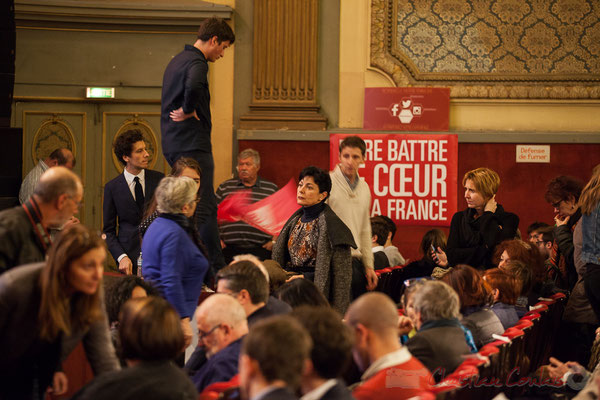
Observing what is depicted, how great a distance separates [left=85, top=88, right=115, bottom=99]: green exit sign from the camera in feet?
27.1

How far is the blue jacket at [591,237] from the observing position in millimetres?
4617

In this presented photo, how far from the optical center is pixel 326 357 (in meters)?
2.24

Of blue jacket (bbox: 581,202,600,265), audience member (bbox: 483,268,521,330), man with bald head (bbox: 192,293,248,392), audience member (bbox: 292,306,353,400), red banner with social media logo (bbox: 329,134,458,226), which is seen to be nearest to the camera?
audience member (bbox: 292,306,353,400)

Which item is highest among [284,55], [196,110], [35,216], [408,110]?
[284,55]

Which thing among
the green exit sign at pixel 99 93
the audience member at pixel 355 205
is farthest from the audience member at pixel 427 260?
the green exit sign at pixel 99 93

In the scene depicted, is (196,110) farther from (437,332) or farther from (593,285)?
(593,285)

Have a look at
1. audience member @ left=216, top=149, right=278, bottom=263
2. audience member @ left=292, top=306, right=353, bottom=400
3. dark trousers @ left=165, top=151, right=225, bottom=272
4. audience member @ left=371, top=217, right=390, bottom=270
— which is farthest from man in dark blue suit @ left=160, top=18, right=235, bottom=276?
audience member @ left=292, top=306, right=353, bottom=400

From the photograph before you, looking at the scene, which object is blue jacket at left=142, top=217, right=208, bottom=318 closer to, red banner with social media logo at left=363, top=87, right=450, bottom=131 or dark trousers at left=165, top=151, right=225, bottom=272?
dark trousers at left=165, top=151, right=225, bottom=272

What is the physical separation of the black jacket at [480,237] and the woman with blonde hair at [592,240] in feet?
2.53

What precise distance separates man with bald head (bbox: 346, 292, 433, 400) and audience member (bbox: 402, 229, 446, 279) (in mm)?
3153

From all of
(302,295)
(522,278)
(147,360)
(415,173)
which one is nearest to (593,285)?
(522,278)

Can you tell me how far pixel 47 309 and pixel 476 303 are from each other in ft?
7.52

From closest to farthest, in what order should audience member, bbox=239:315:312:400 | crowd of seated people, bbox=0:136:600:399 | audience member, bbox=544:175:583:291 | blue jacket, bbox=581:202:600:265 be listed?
audience member, bbox=239:315:312:400, crowd of seated people, bbox=0:136:600:399, blue jacket, bbox=581:202:600:265, audience member, bbox=544:175:583:291

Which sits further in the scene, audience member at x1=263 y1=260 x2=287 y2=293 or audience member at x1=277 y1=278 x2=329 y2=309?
audience member at x1=263 y1=260 x2=287 y2=293
